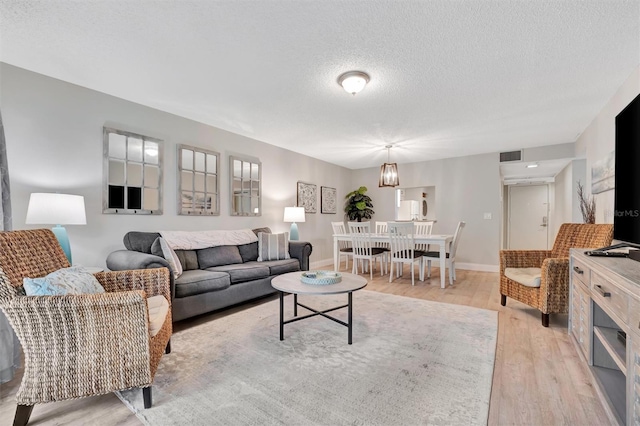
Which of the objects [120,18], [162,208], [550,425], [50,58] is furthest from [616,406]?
[50,58]

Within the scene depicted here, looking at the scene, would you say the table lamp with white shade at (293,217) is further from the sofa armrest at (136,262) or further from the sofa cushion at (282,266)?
the sofa armrest at (136,262)

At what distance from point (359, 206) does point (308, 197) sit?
150cm

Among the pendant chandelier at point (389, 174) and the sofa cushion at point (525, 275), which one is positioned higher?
the pendant chandelier at point (389, 174)

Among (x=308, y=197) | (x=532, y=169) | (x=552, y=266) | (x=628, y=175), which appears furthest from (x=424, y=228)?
(x=628, y=175)

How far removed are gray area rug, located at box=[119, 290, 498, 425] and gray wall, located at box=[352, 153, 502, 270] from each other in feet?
9.84

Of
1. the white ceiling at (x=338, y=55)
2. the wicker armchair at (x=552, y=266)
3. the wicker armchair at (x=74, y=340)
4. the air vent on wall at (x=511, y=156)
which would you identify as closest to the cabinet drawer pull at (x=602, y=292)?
the wicker armchair at (x=552, y=266)

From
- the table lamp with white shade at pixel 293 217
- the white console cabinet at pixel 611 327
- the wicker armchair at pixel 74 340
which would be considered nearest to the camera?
the white console cabinet at pixel 611 327

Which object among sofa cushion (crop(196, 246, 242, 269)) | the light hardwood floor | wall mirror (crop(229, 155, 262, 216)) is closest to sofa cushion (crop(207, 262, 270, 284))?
sofa cushion (crop(196, 246, 242, 269))

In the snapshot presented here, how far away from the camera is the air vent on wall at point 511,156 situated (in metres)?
5.04

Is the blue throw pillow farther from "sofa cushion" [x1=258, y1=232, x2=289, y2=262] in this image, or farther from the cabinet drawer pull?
the cabinet drawer pull

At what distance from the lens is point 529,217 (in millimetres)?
7207

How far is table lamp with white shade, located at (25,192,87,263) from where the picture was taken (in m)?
2.13

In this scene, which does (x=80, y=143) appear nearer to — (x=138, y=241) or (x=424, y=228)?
(x=138, y=241)

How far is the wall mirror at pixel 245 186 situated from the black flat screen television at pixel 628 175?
4.06 meters
